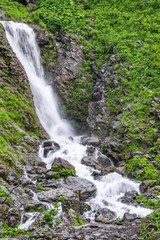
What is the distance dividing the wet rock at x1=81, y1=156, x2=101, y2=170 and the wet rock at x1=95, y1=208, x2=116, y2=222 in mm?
4305

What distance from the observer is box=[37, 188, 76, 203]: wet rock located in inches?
361

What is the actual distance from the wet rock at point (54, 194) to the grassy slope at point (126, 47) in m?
4.36

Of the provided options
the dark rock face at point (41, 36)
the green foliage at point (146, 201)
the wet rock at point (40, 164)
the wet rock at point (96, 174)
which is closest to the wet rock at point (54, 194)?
the wet rock at point (40, 164)

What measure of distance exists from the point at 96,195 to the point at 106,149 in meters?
4.55

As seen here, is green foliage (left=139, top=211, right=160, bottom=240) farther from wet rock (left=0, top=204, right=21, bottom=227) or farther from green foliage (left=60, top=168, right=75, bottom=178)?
green foliage (left=60, top=168, right=75, bottom=178)

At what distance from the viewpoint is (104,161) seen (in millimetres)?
14305

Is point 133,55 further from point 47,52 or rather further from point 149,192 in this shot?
point 149,192

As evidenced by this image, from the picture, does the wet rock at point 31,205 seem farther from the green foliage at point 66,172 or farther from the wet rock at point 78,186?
the green foliage at point 66,172

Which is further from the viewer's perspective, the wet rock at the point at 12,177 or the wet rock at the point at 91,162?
the wet rock at the point at 91,162

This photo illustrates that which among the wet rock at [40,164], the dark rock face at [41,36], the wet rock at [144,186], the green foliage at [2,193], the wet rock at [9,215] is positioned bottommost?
the wet rock at [9,215]

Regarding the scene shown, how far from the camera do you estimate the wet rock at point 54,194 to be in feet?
30.1

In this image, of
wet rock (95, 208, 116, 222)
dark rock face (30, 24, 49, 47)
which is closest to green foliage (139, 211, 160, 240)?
wet rock (95, 208, 116, 222)

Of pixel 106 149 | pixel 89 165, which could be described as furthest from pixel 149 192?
pixel 106 149

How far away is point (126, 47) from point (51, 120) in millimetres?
9135
